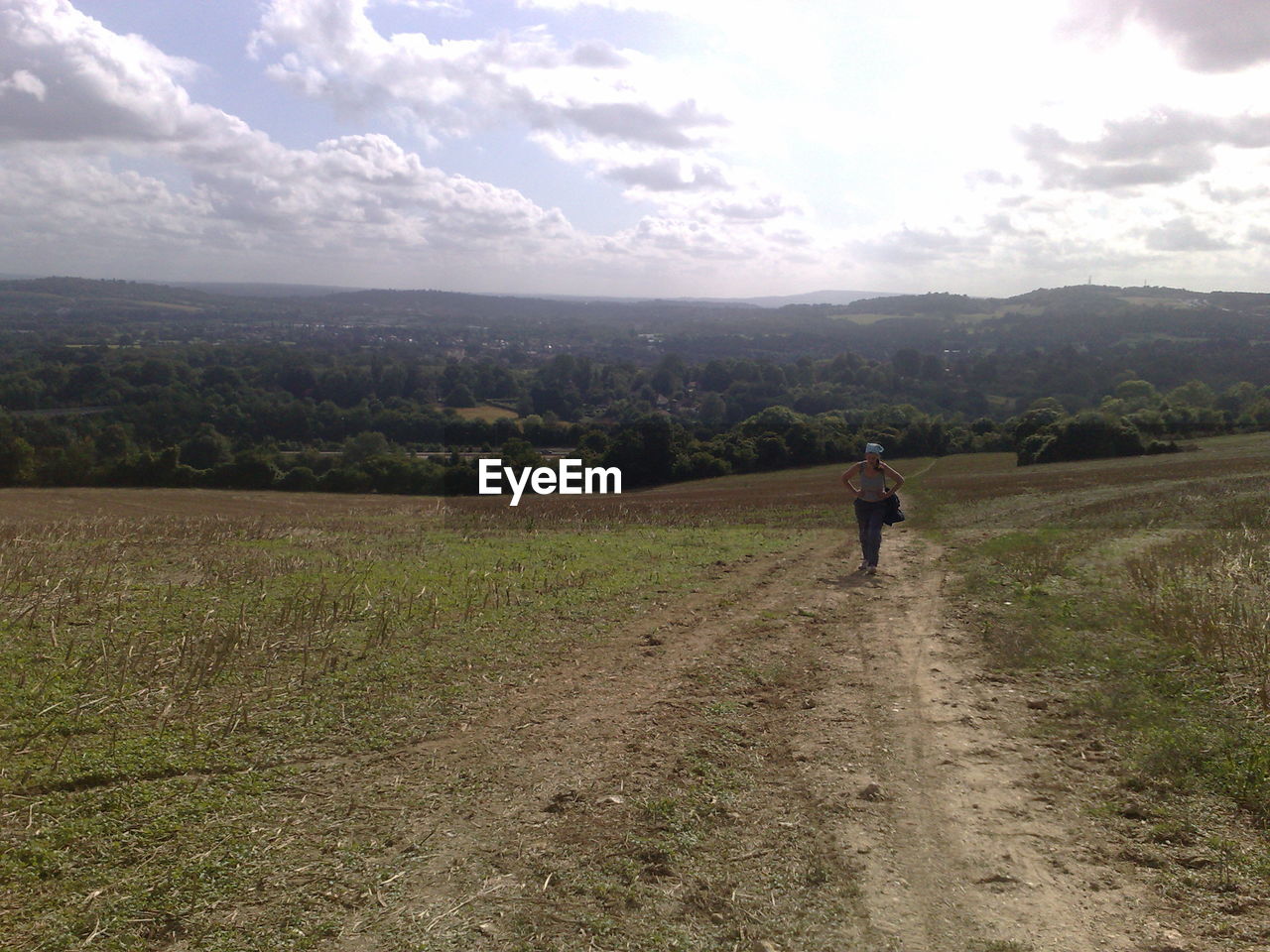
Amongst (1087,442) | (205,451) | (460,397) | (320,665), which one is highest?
(320,665)

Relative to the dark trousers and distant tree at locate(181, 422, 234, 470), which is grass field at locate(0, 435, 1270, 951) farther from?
distant tree at locate(181, 422, 234, 470)

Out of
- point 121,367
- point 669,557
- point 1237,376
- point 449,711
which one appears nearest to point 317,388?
point 121,367

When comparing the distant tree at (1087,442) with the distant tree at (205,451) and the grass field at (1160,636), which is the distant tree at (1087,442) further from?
the distant tree at (205,451)

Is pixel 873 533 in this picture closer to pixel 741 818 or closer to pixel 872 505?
pixel 872 505

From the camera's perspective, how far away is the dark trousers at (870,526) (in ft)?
44.7

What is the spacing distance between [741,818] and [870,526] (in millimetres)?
8909

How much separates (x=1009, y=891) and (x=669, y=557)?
410 inches

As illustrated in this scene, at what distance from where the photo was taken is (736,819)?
5.57 metres

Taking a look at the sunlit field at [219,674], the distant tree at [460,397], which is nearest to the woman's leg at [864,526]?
the sunlit field at [219,674]

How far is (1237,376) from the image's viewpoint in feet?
334

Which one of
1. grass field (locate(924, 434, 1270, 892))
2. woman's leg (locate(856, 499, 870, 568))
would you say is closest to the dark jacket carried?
woman's leg (locate(856, 499, 870, 568))

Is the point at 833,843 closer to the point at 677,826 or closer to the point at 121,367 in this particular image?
the point at 677,826

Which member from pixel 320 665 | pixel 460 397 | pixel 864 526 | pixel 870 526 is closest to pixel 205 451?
pixel 460 397

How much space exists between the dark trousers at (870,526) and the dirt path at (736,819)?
15.5 feet
